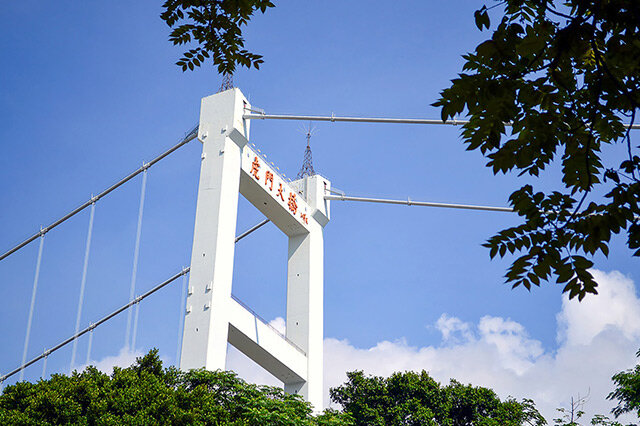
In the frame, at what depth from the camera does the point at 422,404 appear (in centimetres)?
2531

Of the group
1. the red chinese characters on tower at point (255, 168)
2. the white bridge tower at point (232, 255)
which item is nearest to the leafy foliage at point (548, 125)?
the white bridge tower at point (232, 255)

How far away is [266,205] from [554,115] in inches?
680

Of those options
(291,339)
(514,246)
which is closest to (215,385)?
(291,339)

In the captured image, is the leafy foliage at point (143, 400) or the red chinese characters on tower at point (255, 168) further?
the red chinese characters on tower at point (255, 168)

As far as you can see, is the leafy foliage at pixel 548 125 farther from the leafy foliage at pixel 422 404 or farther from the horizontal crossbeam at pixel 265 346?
the leafy foliage at pixel 422 404

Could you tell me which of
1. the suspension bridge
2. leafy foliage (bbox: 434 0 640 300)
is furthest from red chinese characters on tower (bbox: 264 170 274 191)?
leafy foliage (bbox: 434 0 640 300)

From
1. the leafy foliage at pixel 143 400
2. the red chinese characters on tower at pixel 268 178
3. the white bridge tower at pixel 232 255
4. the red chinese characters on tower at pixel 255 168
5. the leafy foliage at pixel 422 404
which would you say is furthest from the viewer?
the leafy foliage at pixel 422 404

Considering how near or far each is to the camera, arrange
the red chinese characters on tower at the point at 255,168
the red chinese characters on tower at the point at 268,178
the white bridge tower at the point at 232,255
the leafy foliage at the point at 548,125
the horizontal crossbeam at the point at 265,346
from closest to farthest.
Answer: the leafy foliage at the point at 548,125 < the white bridge tower at the point at 232,255 < the horizontal crossbeam at the point at 265,346 < the red chinese characters on tower at the point at 255,168 < the red chinese characters on tower at the point at 268,178

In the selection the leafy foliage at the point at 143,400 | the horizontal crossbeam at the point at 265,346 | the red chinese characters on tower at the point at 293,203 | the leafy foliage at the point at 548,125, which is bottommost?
the leafy foliage at the point at 548,125

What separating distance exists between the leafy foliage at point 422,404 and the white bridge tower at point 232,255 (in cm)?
556

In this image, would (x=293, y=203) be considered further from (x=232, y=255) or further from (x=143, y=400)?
(x=143, y=400)

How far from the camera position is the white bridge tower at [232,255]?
642 inches

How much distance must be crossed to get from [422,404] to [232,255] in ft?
36.8

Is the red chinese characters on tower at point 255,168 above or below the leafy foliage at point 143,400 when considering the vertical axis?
above
